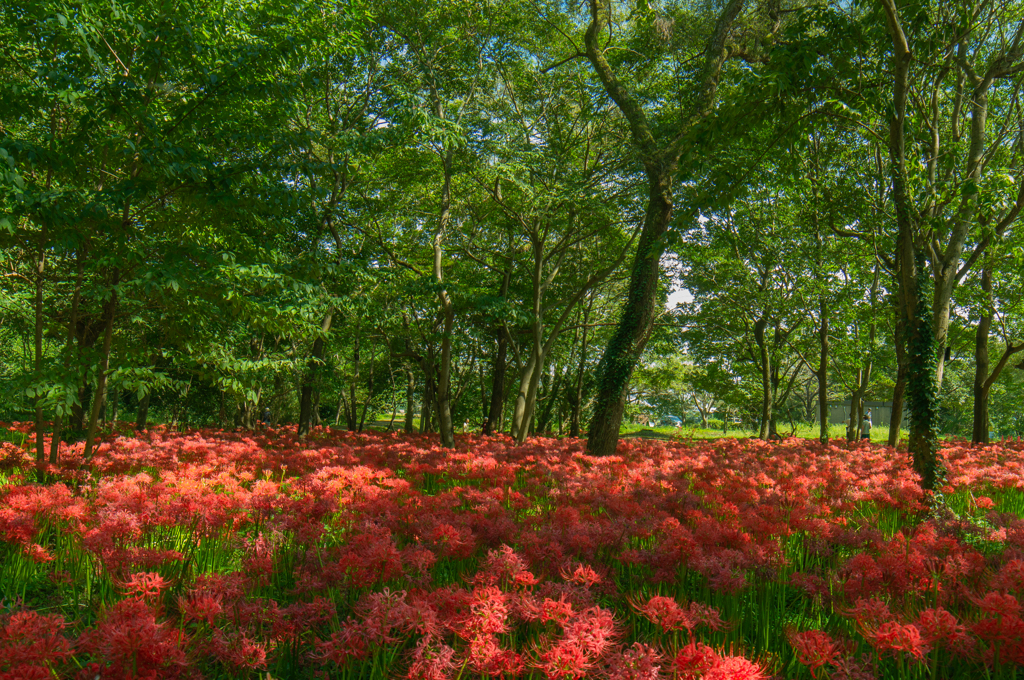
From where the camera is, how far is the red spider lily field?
200 centimetres

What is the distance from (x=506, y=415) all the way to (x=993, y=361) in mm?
25684

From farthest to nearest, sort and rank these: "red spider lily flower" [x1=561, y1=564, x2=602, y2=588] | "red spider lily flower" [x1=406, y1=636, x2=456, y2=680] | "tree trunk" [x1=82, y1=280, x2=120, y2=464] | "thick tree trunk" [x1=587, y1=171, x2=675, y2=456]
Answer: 1. "thick tree trunk" [x1=587, y1=171, x2=675, y2=456]
2. "tree trunk" [x1=82, y1=280, x2=120, y2=464]
3. "red spider lily flower" [x1=561, y1=564, x2=602, y2=588]
4. "red spider lily flower" [x1=406, y1=636, x2=456, y2=680]

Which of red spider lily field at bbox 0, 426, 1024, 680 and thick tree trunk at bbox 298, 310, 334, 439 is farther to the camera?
thick tree trunk at bbox 298, 310, 334, 439

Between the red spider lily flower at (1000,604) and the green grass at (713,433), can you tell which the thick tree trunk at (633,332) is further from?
the green grass at (713,433)

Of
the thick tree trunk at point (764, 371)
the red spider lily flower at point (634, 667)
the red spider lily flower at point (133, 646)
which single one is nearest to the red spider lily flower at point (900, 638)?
the red spider lily flower at point (634, 667)

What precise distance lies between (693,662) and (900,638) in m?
0.80

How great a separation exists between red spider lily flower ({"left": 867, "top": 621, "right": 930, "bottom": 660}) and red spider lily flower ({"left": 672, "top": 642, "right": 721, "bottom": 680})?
0.68m

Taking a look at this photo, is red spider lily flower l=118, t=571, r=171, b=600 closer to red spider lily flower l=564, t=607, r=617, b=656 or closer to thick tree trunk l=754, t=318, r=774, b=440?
red spider lily flower l=564, t=607, r=617, b=656

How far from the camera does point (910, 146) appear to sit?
8008 mm

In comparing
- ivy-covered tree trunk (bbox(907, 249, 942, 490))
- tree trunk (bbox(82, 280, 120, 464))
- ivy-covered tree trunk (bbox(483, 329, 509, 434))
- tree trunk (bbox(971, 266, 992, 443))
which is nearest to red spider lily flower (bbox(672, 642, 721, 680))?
ivy-covered tree trunk (bbox(907, 249, 942, 490))

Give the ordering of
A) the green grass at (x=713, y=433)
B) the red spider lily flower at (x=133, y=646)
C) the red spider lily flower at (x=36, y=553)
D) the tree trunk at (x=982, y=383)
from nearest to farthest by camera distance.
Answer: the red spider lily flower at (x=133, y=646) → the red spider lily flower at (x=36, y=553) → the tree trunk at (x=982, y=383) → the green grass at (x=713, y=433)

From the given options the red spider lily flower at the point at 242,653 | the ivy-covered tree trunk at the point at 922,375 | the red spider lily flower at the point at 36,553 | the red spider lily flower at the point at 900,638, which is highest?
the ivy-covered tree trunk at the point at 922,375

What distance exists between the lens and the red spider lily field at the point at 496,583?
1995mm

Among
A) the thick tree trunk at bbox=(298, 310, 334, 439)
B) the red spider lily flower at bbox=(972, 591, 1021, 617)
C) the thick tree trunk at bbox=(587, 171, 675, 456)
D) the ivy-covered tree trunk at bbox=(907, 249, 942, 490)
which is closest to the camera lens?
the red spider lily flower at bbox=(972, 591, 1021, 617)
